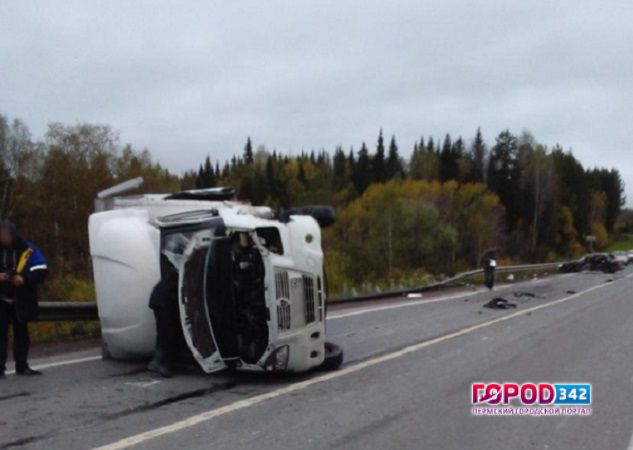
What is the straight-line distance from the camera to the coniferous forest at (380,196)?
4744cm

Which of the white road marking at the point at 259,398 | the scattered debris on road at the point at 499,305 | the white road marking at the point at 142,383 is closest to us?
the white road marking at the point at 259,398

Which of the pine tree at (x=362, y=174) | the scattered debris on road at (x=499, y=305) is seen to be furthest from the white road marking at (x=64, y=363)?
the pine tree at (x=362, y=174)

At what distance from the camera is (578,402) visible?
25.7 feet

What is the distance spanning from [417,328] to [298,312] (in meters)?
6.17

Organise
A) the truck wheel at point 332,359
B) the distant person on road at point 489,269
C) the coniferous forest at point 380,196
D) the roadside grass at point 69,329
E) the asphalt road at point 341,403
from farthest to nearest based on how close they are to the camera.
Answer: the coniferous forest at point 380,196, the distant person on road at point 489,269, the roadside grass at point 69,329, the truck wheel at point 332,359, the asphalt road at point 341,403

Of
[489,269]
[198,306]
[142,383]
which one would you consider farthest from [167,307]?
[489,269]

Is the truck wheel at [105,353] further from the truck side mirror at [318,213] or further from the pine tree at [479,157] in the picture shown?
the pine tree at [479,157]

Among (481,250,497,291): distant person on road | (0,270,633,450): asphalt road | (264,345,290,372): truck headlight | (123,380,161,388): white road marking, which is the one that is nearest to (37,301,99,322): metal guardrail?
(0,270,633,450): asphalt road

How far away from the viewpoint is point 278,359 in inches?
313

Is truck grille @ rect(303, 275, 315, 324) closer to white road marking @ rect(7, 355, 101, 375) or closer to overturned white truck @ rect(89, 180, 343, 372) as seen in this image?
overturned white truck @ rect(89, 180, 343, 372)

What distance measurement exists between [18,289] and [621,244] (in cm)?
13610

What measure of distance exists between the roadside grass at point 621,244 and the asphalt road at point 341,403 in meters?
112

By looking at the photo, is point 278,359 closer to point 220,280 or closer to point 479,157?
point 220,280

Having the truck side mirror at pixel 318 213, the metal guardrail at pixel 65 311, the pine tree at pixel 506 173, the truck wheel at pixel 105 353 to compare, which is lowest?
the truck wheel at pixel 105 353
